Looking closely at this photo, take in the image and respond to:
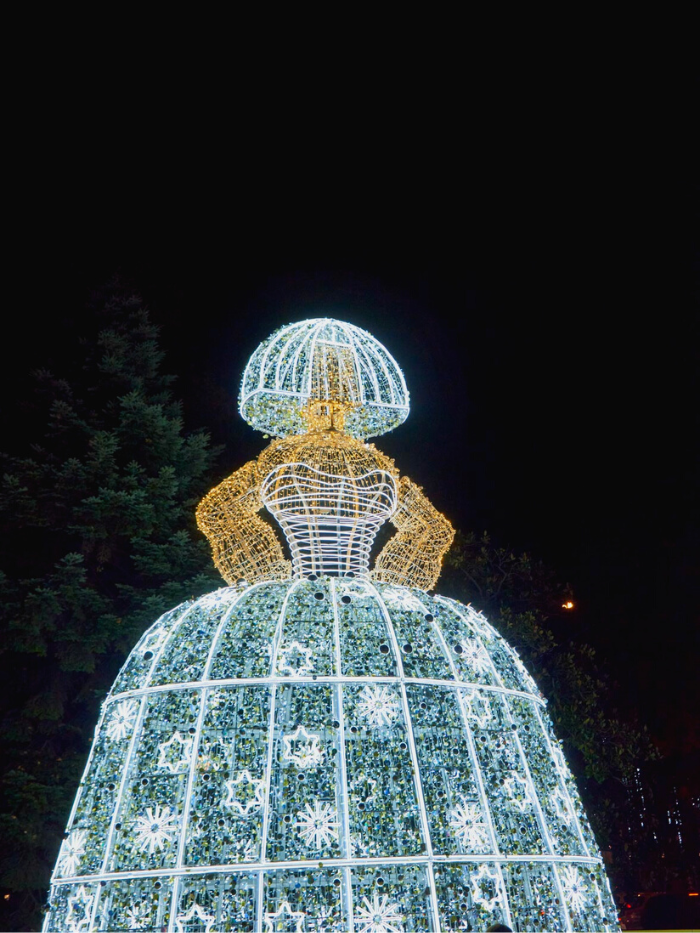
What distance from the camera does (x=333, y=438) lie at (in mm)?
7746

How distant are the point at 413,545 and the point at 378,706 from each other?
8.28 feet

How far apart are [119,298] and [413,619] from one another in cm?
1069

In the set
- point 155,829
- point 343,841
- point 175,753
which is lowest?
point 343,841

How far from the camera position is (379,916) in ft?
15.8

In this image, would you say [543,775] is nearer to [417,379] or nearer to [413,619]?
[413,619]

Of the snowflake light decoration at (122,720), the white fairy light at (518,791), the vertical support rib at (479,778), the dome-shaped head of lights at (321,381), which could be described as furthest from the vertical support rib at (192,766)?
the dome-shaped head of lights at (321,381)

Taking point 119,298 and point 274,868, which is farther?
point 119,298

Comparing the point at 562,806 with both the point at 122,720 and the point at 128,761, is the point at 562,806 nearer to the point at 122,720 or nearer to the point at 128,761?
the point at 128,761

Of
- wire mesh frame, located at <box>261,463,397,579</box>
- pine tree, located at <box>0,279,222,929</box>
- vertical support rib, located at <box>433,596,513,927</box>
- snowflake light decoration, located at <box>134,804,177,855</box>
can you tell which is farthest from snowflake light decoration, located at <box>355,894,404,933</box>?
pine tree, located at <box>0,279,222,929</box>

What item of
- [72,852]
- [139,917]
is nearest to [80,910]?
[72,852]

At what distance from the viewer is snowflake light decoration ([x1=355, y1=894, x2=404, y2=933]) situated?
479 cm

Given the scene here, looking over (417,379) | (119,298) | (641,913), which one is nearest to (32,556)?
(119,298)

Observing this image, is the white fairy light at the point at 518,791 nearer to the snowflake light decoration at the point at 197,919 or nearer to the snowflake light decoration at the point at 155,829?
the snowflake light decoration at the point at 197,919

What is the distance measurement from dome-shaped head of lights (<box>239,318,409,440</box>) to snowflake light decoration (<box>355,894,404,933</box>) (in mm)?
4314
